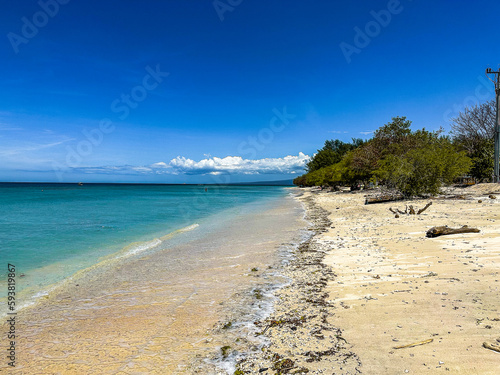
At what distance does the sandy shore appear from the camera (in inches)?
149

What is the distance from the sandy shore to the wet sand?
2.59 ft

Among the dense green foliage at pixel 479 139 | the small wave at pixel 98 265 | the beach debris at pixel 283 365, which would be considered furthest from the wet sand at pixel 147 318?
the dense green foliage at pixel 479 139

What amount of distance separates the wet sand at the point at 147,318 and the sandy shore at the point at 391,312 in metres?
0.79

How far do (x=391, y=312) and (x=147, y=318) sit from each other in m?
4.94

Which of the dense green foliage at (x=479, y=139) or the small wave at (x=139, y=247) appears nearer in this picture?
the small wave at (x=139, y=247)

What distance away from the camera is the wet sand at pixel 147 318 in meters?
4.52

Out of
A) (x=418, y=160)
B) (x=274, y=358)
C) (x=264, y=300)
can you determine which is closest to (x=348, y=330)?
(x=274, y=358)

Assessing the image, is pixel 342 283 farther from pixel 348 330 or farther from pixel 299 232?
pixel 299 232

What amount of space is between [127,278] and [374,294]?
7473mm

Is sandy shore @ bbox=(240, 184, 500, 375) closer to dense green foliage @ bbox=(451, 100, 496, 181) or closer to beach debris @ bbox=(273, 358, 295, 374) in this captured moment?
beach debris @ bbox=(273, 358, 295, 374)

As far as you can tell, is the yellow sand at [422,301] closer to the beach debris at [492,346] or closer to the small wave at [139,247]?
the beach debris at [492,346]

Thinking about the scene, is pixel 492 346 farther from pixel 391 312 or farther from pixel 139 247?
pixel 139 247

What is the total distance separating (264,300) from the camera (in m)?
6.70

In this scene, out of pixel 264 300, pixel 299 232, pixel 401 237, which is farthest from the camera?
pixel 299 232
